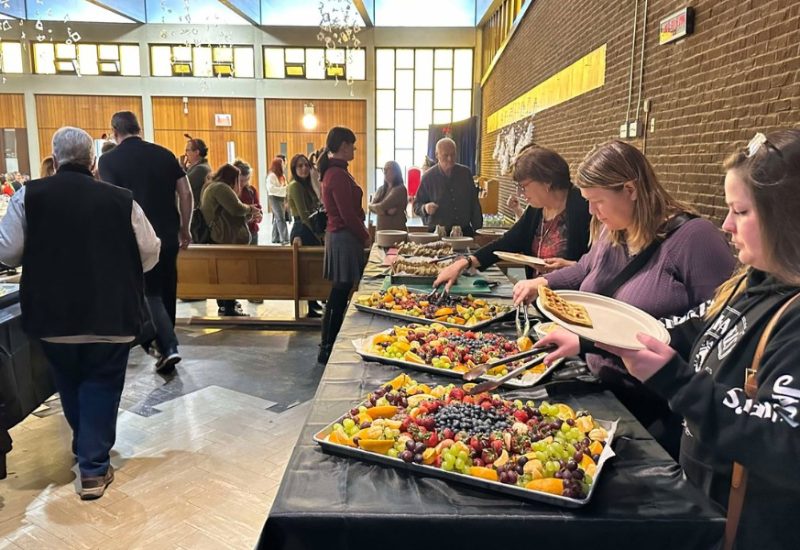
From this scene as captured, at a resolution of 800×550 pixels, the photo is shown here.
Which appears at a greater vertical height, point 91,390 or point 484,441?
point 484,441

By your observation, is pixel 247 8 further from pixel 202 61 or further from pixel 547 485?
pixel 547 485

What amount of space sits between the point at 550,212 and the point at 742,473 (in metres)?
1.83

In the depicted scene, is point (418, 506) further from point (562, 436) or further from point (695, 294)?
point (695, 294)

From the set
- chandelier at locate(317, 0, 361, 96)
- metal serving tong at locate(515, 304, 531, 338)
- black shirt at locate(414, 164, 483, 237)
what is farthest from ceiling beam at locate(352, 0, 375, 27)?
metal serving tong at locate(515, 304, 531, 338)

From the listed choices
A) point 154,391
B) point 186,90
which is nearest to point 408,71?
point 186,90

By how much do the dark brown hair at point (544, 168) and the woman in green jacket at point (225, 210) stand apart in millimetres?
3004

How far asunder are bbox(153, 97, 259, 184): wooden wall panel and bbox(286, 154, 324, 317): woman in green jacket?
8.01 meters

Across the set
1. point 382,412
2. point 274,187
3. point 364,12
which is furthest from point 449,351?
point 364,12

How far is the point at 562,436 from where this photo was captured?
1.21 m

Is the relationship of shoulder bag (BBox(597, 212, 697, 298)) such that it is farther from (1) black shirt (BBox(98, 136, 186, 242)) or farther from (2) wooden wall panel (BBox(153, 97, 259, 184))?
(2) wooden wall panel (BBox(153, 97, 259, 184))

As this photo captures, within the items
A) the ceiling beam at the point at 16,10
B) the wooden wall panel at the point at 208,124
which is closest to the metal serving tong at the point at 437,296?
the wooden wall panel at the point at 208,124

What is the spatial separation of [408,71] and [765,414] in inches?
509

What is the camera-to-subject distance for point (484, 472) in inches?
43.0

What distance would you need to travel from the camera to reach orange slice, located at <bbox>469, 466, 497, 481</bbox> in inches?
42.7
